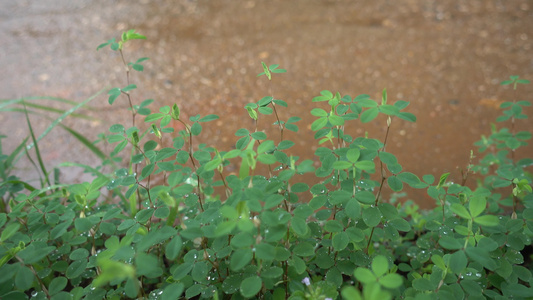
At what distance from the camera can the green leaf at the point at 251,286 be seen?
3.68ft

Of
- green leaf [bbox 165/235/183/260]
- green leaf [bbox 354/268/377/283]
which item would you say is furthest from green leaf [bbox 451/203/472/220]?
green leaf [bbox 165/235/183/260]

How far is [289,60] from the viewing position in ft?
11.3

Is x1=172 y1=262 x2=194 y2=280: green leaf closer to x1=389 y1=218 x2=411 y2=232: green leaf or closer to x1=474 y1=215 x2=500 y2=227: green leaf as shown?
x1=389 y1=218 x2=411 y2=232: green leaf

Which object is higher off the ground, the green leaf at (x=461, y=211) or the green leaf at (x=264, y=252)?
the green leaf at (x=264, y=252)

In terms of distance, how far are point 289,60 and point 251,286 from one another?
2546mm

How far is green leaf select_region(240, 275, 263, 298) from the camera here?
1.12 meters

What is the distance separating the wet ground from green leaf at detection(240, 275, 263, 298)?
59.9 inches

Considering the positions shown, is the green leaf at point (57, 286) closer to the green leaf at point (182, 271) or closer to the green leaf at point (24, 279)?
the green leaf at point (24, 279)

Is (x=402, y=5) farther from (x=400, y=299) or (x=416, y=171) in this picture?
(x=400, y=299)

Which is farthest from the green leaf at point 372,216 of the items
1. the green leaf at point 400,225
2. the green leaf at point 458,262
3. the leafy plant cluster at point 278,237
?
the green leaf at point 458,262

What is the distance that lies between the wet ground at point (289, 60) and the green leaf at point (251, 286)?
4.99ft

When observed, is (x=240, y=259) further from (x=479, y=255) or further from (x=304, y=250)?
(x=479, y=255)

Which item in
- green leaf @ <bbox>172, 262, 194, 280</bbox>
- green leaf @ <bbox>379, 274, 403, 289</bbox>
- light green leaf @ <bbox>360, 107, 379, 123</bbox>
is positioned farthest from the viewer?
light green leaf @ <bbox>360, 107, 379, 123</bbox>

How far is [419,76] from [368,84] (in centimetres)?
38
